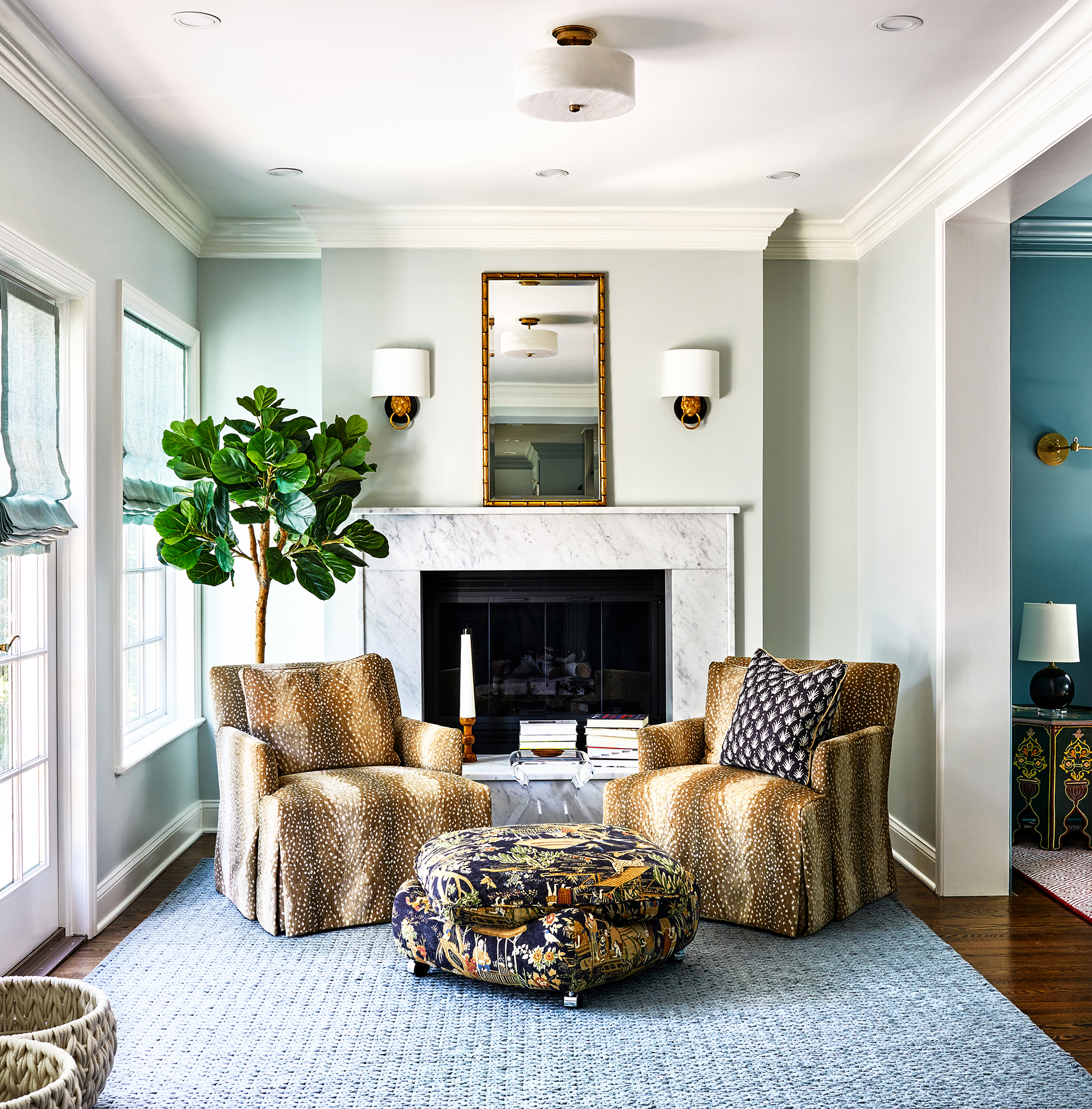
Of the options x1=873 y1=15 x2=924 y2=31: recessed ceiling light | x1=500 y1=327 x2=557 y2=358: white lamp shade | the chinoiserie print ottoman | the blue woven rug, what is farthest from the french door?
x1=873 y1=15 x2=924 y2=31: recessed ceiling light

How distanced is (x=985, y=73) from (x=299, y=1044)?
3360 mm

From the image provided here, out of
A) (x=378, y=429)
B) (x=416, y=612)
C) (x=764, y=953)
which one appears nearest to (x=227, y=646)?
(x=416, y=612)

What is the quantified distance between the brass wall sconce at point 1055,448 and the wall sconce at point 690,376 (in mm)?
1512

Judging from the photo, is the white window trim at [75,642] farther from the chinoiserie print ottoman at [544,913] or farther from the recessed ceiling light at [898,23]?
the recessed ceiling light at [898,23]

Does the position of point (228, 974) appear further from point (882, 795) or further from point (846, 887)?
point (882, 795)

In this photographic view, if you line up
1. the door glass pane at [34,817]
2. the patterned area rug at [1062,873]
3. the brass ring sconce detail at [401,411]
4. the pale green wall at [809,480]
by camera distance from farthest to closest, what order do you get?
the pale green wall at [809,480] → the brass ring sconce detail at [401,411] → the patterned area rug at [1062,873] → the door glass pane at [34,817]

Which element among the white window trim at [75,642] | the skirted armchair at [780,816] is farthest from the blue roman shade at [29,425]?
the skirted armchair at [780,816]

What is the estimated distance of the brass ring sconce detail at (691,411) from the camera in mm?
4457

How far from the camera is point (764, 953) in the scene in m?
3.09

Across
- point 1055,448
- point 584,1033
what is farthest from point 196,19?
point 1055,448

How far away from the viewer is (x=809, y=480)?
15.6ft

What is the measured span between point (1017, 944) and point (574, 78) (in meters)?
2.95

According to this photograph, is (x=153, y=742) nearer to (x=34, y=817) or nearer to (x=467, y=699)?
(x=34, y=817)

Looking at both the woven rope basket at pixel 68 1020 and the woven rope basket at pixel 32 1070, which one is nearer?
the woven rope basket at pixel 32 1070
